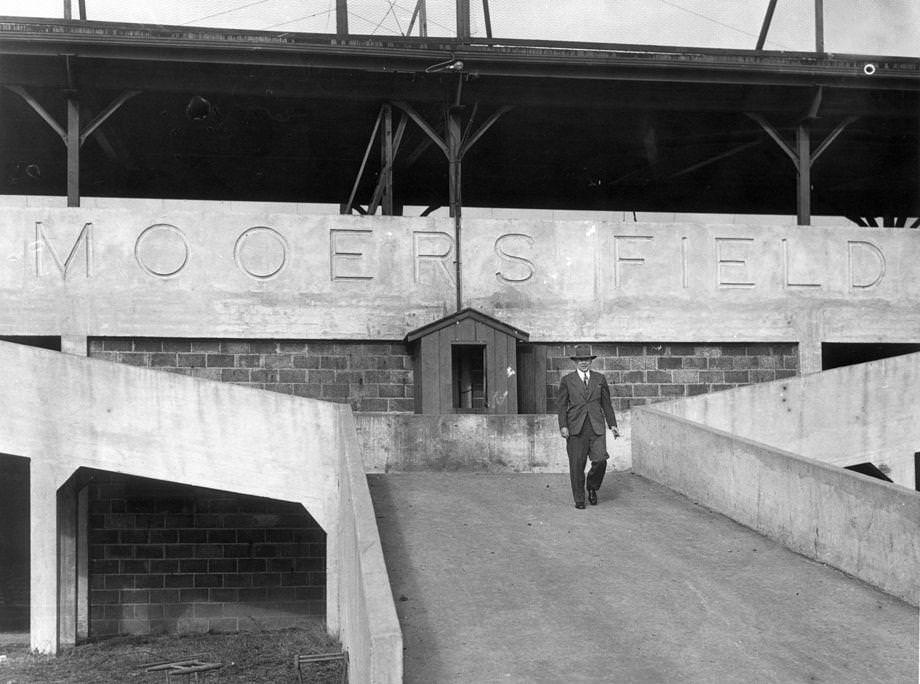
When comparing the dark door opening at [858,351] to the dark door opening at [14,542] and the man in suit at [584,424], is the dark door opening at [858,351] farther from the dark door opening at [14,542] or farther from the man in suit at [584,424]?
the dark door opening at [14,542]

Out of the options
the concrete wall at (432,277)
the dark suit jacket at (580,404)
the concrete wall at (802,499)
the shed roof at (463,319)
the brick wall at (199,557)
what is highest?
the concrete wall at (432,277)

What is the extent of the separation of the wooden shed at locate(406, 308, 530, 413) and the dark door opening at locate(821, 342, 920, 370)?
5.62 meters

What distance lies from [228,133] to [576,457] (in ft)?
41.1

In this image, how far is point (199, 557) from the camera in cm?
1597

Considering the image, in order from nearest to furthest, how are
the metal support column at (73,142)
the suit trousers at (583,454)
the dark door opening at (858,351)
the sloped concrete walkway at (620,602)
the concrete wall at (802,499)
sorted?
the sloped concrete walkway at (620,602)
the concrete wall at (802,499)
the suit trousers at (583,454)
the metal support column at (73,142)
the dark door opening at (858,351)

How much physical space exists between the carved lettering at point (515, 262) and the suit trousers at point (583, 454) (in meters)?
6.26

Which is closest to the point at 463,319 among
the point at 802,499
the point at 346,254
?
the point at 346,254

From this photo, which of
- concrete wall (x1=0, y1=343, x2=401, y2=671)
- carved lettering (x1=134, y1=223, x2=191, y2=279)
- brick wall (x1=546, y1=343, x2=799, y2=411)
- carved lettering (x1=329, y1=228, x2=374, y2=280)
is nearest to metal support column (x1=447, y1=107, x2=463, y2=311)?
carved lettering (x1=329, y1=228, x2=374, y2=280)

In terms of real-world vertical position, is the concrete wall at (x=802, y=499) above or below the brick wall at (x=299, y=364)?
below

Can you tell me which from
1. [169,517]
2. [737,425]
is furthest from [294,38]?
[737,425]

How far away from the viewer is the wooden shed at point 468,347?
53.3 ft

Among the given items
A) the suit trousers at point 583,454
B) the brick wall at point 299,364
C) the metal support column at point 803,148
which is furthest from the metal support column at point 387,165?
the suit trousers at point 583,454

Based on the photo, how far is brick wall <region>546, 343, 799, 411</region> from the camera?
17438 millimetres

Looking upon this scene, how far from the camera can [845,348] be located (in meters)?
20.5
